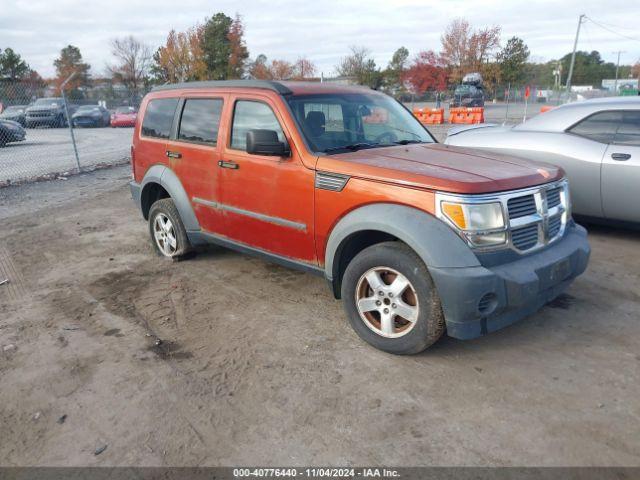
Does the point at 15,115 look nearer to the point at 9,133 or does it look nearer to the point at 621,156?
the point at 9,133

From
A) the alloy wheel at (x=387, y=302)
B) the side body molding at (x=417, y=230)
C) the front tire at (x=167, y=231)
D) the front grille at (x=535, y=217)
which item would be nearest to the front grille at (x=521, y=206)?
the front grille at (x=535, y=217)

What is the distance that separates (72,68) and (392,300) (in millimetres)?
72867

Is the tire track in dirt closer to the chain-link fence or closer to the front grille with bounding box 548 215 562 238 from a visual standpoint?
the front grille with bounding box 548 215 562 238

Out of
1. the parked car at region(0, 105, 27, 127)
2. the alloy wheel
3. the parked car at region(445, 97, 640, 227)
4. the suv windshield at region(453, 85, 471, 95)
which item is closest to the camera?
the alloy wheel

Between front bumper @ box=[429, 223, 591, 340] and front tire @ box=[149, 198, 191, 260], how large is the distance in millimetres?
3077

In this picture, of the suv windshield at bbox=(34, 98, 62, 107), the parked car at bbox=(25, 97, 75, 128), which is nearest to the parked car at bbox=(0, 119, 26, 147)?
the parked car at bbox=(25, 97, 75, 128)

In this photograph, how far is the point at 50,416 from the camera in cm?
292

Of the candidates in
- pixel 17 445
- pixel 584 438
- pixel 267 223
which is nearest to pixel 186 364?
pixel 17 445

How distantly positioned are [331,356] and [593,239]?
13.1ft

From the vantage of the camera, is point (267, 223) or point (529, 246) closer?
point (529, 246)

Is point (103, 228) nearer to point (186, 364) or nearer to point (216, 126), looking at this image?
point (216, 126)

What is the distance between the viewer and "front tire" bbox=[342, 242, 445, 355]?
10.5 ft

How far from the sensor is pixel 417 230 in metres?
3.16

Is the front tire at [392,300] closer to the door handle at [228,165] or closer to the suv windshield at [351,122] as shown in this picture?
the suv windshield at [351,122]
